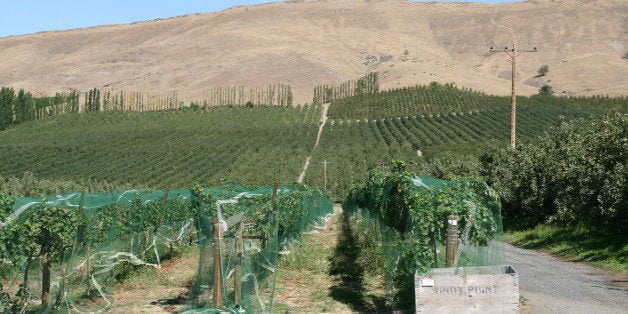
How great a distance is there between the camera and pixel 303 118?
348 feet

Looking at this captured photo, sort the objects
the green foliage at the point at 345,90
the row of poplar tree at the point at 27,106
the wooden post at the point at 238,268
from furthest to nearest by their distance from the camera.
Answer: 1. the green foliage at the point at 345,90
2. the row of poplar tree at the point at 27,106
3. the wooden post at the point at 238,268

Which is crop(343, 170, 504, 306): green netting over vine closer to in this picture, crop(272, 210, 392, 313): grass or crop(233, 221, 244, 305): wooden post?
crop(272, 210, 392, 313): grass

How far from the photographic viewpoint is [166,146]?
81.6m

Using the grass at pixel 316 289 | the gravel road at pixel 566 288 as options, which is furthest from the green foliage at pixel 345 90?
the gravel road at pixel 566 288

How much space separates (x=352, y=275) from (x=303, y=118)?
89565 mm

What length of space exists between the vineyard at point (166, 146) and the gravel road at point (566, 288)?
30191 millimetres

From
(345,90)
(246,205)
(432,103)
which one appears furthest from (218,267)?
(345,90)

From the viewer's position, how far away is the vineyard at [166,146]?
64.1m

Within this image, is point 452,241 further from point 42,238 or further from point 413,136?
point 413,136

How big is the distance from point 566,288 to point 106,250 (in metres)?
9.19

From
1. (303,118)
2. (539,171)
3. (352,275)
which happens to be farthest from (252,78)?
(352,275)

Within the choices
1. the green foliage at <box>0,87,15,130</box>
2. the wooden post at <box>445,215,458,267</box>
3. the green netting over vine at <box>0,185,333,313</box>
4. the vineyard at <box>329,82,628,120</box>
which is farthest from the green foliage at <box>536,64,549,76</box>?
the wooden post at <box>445,215,458,267</box>

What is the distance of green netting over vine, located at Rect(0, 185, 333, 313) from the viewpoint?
12023 millimetres

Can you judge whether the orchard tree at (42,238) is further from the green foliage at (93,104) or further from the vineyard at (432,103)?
the green foliage at (93,104)
